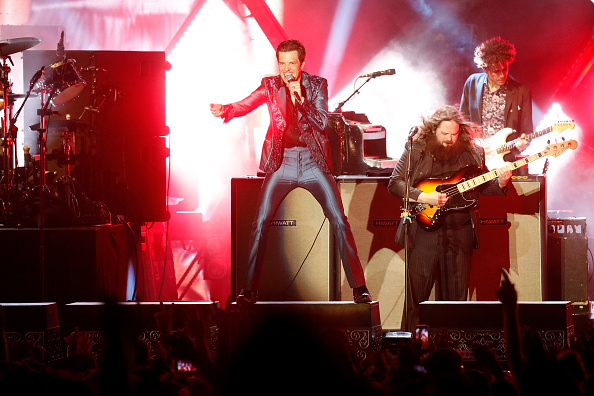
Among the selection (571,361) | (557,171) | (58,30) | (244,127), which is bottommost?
(571,361)

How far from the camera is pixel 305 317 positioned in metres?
5.09

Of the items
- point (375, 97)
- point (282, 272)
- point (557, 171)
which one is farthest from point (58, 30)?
point (557, 171)

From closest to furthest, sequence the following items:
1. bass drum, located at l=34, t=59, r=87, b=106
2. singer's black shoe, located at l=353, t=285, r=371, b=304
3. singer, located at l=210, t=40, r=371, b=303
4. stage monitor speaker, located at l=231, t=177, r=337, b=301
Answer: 1. singer's black shoe, located at l=353, t=285, r=371, b=304
2. singer, located at l=210, t=40, r=371, b=303
3. stage monitor speaker, located at l=231, t=177, r=337, b=301
4. bass drum, located at l=34, t=59, r=87, b=106

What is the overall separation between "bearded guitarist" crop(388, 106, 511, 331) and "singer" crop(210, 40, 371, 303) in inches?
22.7

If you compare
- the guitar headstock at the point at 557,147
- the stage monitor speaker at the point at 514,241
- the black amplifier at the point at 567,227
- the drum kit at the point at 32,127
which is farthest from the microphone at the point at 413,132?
the drum kit at the point at 32,127

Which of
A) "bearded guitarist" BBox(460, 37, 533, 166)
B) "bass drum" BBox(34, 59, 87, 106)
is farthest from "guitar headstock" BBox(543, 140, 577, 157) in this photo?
"bass drum" BBox(34, 59, 87, 106)

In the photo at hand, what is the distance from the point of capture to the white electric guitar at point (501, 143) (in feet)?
22.4

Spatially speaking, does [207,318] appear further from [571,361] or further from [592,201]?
[592,201]

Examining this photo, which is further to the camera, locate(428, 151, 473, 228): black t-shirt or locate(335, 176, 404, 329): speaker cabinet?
locate(335, 176, 404, 329): speaker cabinet

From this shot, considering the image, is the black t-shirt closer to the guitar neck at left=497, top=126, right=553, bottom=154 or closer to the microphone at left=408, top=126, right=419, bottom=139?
the microphone at left=408, top=126, right=419, bottom=139

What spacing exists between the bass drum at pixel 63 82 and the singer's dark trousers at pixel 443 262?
3967 millimetres

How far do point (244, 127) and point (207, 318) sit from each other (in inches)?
345

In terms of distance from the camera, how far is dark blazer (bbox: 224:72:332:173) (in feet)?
18.5

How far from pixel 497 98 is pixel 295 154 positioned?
253 centimetres
